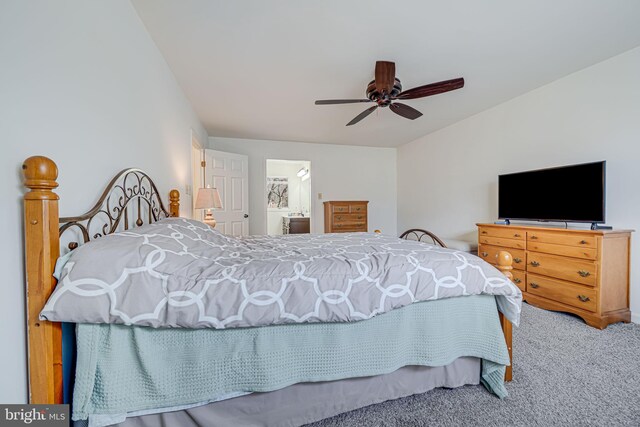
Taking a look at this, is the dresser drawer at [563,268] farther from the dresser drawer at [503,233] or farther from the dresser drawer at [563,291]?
the dresser drawer at [503,233]

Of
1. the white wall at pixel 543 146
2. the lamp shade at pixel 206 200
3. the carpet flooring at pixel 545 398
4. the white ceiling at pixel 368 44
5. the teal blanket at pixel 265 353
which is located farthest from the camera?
the lamp shade at pixel 206 200

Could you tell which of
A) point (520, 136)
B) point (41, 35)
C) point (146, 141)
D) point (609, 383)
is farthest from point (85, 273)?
point (520, 136)

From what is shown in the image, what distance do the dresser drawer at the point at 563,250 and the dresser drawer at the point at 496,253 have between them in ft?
0.48

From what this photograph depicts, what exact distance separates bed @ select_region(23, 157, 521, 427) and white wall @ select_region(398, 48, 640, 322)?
2.08 m

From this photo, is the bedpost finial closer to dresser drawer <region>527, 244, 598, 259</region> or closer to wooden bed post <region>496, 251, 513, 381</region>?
wooden bed post <region>496, 251, 513, 381</region>

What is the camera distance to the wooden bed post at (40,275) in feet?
2.70

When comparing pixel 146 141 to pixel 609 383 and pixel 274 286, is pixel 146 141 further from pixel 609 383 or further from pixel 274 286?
pixel 609 383

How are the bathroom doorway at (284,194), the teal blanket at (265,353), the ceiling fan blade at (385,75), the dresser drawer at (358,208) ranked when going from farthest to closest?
the bathroom doorway at (284,194) < the dresser drawer at (358,208) < the ceiling fan blade at (385,75) < the teal blanket at (265,353)

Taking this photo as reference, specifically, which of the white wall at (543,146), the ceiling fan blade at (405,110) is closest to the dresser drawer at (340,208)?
the white wall at (543,146)

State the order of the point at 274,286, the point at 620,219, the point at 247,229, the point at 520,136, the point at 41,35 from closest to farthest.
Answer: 1. the point at 41,35
2. the point at 274,286
3. the point at 620,219
4. the point at 520,136
5. the point at 247,229

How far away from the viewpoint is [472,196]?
3.94 meters

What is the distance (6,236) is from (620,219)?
13.9ft

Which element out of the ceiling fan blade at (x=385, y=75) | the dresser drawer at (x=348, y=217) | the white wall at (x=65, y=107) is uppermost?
the ceiling fan blade at (x=385, y=75)

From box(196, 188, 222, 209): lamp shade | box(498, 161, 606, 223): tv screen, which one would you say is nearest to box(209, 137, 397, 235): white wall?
box(196, 188, 222, 209): lamp shade
